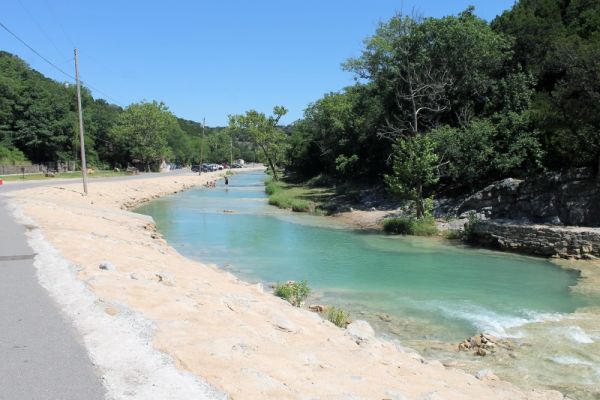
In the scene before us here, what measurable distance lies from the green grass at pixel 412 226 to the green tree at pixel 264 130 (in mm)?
53484

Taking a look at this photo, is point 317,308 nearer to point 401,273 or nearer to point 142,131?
point 401,273

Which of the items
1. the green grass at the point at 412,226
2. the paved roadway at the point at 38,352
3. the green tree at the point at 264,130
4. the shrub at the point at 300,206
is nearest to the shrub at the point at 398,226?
the green grass at the point at 412,226

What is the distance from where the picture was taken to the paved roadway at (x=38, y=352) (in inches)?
206

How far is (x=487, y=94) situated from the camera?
36531mm

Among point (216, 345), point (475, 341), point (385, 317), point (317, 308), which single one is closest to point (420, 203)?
point (385, 317)

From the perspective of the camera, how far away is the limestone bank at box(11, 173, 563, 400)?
5.77 m

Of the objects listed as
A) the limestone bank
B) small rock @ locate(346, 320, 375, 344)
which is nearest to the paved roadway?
the limestone bank

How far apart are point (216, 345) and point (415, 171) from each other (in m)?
24.0

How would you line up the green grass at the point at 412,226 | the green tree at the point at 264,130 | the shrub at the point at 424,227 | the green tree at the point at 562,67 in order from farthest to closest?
the green tree at the point at 264,130
the green grass at the point at 412,226
the shrub at the point at 424,227
the green tree at the point at 562,67

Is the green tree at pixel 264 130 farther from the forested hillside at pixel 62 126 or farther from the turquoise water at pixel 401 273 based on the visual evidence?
the turquoise water at pixel 401 273

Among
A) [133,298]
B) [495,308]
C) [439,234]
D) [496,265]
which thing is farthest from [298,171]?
[133,298]

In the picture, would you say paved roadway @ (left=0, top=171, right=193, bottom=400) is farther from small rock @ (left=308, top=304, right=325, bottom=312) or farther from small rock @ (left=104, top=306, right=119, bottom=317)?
small rock @ (left=308, top=304, right=325, bottom=312)

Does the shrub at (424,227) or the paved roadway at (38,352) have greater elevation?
the paved roadway at (38,352)

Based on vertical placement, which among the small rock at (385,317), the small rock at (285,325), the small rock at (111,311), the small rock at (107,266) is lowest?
the small rock at (385,317)
